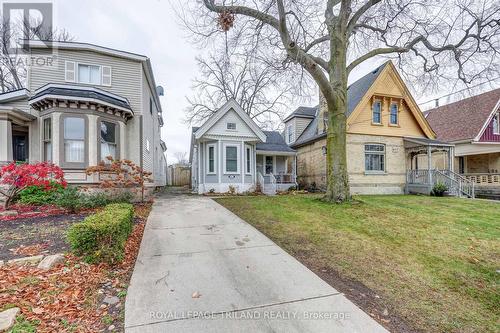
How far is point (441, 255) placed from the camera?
14.9 feet

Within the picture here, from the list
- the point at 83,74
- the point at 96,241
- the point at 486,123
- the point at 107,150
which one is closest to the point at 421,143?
the point at 486,123

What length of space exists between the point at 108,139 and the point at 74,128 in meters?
1.28

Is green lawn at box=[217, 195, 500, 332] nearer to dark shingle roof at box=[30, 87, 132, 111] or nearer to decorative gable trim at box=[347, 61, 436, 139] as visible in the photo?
dark shingle roof at box=[30, 87, 132, 111]

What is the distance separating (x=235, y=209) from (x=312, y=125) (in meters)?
13.1

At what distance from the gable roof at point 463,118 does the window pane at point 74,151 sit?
22364 mm

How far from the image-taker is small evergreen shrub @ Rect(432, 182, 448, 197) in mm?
13953

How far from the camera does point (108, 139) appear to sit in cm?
1068

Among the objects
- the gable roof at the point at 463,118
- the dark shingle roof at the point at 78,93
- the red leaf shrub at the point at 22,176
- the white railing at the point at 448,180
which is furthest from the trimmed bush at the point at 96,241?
the gable roof at the point at 463,118

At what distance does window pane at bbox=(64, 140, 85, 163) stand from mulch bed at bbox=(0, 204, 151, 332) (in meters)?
7.44

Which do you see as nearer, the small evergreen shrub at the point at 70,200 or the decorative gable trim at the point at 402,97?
the small evergreen shrub at the point at 70,200

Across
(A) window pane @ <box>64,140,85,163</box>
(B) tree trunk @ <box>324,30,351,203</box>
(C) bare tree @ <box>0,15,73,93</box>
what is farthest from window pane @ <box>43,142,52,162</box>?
(C) bare tree @ <box>0,15,73,93</box>

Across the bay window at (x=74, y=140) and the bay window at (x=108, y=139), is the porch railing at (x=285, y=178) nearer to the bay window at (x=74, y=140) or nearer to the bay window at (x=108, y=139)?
the bay window at (x=108, y=139)

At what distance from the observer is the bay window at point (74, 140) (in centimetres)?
971

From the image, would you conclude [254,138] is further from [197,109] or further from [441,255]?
[197,109]
